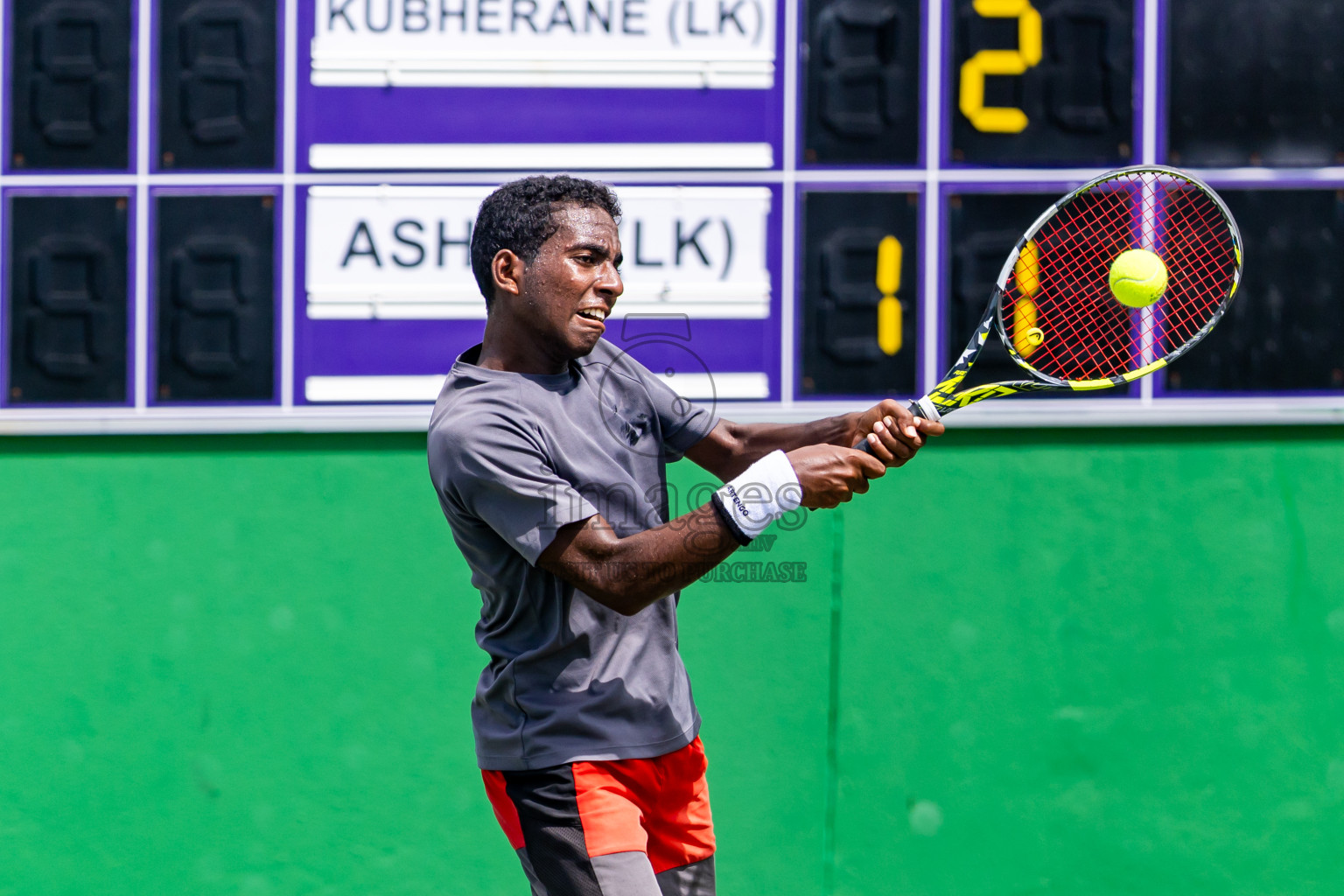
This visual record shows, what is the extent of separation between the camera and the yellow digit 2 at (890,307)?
3480mm

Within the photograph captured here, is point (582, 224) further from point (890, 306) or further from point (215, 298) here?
point (215, 298)

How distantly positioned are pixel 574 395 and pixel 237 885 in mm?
2142

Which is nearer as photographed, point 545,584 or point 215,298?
point 545,584

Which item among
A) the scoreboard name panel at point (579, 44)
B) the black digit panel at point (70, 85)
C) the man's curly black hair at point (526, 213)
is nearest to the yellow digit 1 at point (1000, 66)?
the scoreboard name panel at point (579, 44)

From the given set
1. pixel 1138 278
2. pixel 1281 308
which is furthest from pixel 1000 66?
pixel 1138 278

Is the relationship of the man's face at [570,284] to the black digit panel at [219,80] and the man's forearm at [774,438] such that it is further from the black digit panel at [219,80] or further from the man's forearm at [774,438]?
the black digit panel at [219,80]

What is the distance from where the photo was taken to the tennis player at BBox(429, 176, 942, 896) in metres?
2.11

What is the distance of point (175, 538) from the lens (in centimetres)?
355

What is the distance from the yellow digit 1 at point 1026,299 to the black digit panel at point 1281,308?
0.54 m

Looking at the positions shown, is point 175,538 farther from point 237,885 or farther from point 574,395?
point 574,395

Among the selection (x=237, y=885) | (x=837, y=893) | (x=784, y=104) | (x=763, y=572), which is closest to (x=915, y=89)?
(x=784, y=104)

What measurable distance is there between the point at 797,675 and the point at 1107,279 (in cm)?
141

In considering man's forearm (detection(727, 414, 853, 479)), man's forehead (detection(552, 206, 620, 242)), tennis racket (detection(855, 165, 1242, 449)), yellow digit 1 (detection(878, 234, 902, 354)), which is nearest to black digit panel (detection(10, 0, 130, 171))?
man's forehead (detection(552, 206, 620, 242))

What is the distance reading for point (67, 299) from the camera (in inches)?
139
